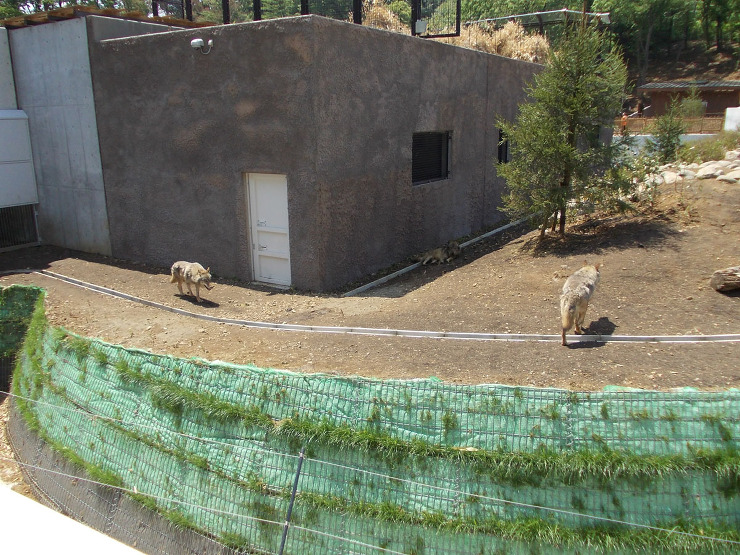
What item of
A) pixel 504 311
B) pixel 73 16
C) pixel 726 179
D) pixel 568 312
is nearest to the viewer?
pixel 568 312

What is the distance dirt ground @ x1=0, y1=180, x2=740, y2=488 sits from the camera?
23.2 ft

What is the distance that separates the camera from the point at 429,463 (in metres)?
5.45

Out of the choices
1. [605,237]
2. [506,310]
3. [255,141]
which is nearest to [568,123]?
[605,237]

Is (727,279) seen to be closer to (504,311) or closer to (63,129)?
(504,311)

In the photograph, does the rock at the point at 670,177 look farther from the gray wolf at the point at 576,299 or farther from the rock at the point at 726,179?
the gray wolf at the point at 576,299

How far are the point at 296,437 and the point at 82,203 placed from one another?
11.6 metres

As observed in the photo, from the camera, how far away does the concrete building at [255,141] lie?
1098 centimetres

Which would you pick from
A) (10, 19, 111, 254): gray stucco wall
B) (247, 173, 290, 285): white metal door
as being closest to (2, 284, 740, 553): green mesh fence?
(247, 173, 290, 285): white metal door

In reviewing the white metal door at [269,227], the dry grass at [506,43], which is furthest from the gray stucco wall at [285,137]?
the dry grass at [506,43]

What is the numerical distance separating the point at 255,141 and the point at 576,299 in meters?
6.78

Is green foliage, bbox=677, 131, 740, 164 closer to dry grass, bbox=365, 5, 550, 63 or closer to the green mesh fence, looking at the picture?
dry grass, bbox=365, 5, 550, 63

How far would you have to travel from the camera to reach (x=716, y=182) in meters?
13.2

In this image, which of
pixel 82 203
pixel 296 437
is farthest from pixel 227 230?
pixel 296 437

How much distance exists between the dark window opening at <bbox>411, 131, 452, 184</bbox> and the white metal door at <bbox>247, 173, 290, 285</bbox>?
377 centimetres
